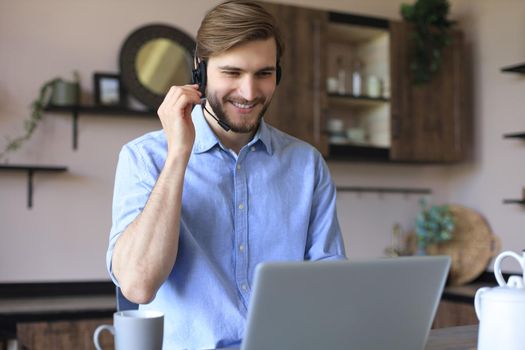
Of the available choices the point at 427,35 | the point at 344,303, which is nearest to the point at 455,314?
the point at 427,35

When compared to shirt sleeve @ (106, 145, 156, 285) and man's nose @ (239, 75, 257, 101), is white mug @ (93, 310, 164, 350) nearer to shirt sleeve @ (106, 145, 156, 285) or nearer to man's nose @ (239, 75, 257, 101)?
shirt sleeve @ (106, 145, 156, 285)

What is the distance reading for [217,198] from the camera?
58.3 inches

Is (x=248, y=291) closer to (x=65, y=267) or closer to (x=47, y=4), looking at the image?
(x=65, y=267)

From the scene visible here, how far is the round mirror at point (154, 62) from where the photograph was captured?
3.11 m

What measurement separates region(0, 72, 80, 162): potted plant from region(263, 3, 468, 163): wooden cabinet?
900 millimetres

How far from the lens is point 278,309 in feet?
2.93

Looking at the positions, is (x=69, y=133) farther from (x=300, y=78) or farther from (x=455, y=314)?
(x=455, y=314)

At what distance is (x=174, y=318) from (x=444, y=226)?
99.5 inches

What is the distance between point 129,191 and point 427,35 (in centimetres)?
257

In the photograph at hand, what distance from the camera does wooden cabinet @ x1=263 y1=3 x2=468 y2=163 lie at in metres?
3.28

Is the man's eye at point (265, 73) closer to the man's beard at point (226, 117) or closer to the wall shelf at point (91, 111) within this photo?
the man's beard at point (226, 117)

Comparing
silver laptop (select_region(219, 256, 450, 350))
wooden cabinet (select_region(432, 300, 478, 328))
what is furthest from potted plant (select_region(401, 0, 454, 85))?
silver laptop (select_region(219, 256, 450, 350))

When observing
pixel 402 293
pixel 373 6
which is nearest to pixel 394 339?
pixel 402 293

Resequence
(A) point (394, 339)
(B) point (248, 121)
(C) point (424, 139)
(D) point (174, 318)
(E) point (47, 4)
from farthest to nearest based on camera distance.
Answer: (C) point (424, 139)
(E) point (47, 4)
(B) point (248, 121)
(D) point (174, 318)
(A) point (394, 339)
